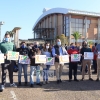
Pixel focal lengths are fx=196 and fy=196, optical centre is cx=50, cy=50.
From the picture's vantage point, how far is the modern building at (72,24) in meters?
58.7

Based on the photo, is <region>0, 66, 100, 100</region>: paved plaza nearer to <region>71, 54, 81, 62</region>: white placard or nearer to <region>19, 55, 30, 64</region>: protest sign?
<region>19, 55, 30, 64</region>: protest sign

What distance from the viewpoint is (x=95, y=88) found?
24.7 ft

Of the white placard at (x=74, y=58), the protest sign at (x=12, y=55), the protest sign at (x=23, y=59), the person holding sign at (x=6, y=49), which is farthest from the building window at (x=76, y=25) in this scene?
the person holding sign at (x=6, y=49)

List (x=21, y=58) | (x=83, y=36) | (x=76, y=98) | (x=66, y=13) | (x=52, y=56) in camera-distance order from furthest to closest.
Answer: (x=83, y=36) → (x=66, y=13) → (x=52, y=56) → (x=21, y=58) → (x=76, y=98)

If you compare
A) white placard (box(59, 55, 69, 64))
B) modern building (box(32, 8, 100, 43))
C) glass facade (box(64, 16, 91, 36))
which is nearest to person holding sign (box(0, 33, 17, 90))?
white placard (box(59, 55, 69, 64))

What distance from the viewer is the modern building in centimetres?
5873

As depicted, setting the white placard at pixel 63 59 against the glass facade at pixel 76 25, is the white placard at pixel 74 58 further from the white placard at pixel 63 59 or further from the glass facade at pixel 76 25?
the glass facade at pixel 76 25

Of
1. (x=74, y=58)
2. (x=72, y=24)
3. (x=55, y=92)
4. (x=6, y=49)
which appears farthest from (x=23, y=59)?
(x=72, y=24)

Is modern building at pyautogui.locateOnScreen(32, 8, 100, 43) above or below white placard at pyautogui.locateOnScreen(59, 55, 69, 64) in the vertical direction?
above

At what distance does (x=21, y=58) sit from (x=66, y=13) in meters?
51.5

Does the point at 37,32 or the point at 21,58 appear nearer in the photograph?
the point at 21,58

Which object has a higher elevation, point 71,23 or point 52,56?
point 71,23

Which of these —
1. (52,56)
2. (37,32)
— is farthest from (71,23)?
(52,56)

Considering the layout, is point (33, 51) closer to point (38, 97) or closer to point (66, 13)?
point (38, 97)
